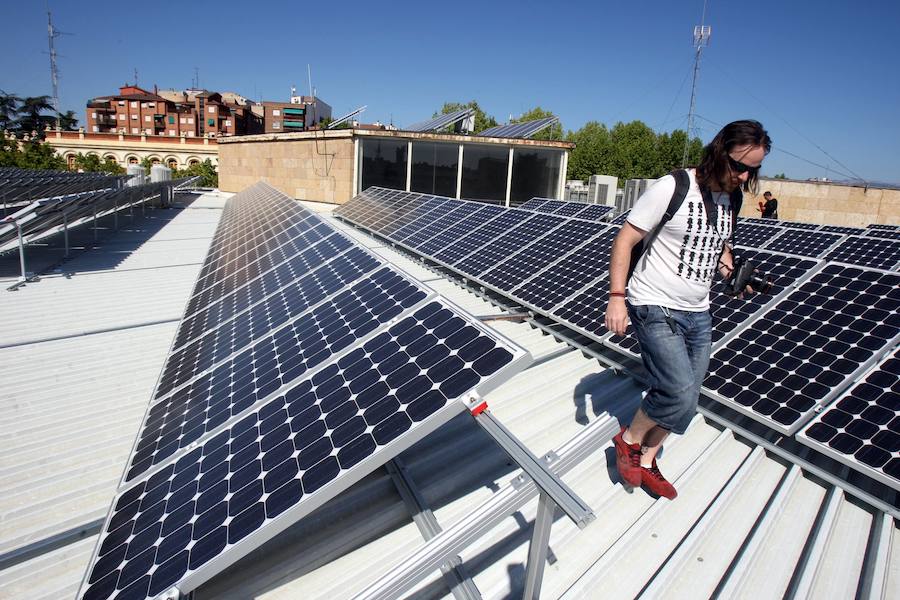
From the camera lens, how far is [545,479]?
198cm

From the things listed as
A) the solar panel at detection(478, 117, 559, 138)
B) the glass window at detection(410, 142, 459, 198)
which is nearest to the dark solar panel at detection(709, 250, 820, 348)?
the glass window at detection(410, 142, 459, 198)

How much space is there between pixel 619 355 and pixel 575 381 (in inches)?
35.2

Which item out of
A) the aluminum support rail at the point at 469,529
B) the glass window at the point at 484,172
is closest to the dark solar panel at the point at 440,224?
the aluminum support rail at the point at 469,529

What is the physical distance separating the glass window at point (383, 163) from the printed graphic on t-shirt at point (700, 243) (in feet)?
85.0

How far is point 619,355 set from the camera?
5.80 m

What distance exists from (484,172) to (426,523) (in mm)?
28732

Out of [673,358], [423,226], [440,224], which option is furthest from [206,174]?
[673,358]

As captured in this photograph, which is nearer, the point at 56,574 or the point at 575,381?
the point at 56,574

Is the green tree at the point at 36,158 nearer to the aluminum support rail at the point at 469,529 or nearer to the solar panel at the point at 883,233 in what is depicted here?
the aluminum support rail at the point at 469,529

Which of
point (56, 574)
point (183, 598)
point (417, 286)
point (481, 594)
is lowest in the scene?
point (56, 574)

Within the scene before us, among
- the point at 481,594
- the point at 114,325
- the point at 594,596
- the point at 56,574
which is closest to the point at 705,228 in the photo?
the point at 594,596

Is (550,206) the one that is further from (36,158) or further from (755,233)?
(36,158)

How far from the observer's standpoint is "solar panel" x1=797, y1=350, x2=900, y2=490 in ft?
11.0

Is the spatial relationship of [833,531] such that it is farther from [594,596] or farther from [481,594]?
[481,594]
